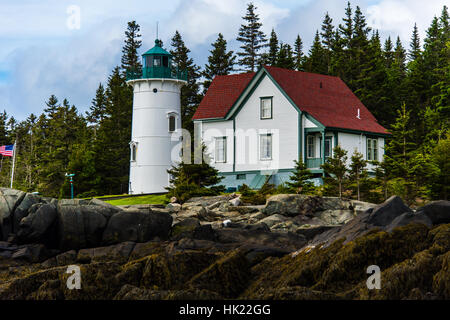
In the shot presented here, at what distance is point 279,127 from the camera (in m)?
32.9

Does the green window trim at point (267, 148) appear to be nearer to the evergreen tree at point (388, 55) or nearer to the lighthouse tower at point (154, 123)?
the lighthouse tower at point (154, 123)

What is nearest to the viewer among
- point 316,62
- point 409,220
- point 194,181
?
point 409,220

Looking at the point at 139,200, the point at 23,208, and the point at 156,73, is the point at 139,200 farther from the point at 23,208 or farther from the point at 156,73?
the point at 23,208

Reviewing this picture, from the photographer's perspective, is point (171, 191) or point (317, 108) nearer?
point (171, 191)

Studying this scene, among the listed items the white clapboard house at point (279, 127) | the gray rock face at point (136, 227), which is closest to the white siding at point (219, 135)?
the white clapboard house at point (279, 127)

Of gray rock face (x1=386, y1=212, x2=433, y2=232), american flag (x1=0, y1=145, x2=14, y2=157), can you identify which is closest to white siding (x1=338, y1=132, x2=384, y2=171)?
american flag (x1=0, y1=145, x2=14, y2=157)

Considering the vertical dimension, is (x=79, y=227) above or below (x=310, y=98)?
below

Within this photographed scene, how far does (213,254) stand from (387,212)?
12.4 feet

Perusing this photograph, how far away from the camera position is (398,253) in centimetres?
1165

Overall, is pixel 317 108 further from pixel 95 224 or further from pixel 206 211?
pixel 95 224

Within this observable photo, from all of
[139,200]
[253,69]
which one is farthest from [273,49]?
[139,200]

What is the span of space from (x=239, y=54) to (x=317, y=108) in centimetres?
1985
